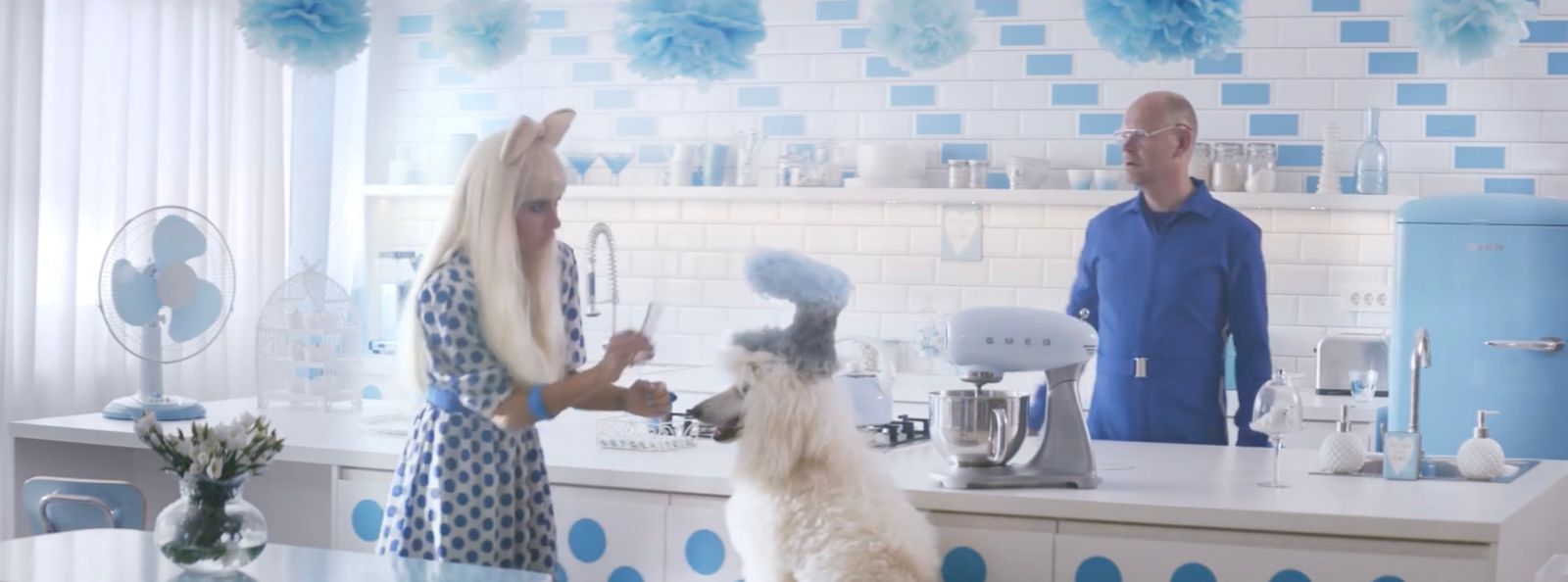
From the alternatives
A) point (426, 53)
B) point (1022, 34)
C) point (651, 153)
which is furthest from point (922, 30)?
point (426, 53)

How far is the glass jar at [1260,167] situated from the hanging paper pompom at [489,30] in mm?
2610

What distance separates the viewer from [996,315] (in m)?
2.82

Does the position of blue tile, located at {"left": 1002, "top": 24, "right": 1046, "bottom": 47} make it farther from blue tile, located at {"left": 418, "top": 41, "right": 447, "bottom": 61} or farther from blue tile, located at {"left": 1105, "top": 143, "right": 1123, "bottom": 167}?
blue tile, located at {"left": 418, "top": 41, "right": 447, "bottom": 61}

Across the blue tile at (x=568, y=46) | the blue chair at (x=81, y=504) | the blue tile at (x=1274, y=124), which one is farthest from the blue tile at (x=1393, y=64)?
the blue chair at (x=81, y=504)

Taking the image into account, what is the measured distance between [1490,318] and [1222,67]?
1328 millimetres

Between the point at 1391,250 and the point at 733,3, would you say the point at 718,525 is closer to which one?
the point at 733,3

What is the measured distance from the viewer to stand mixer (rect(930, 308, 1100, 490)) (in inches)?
109

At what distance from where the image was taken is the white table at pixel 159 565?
7.79ft

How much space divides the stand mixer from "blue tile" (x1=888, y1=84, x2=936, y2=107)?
3399 millimetres

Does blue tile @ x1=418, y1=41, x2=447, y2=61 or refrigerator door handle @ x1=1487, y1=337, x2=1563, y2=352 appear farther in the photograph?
blue tile @ x1=418, y1=41, x2=447, y2=61

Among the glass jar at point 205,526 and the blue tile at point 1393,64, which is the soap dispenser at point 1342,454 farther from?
the blue tile at point 1393,64

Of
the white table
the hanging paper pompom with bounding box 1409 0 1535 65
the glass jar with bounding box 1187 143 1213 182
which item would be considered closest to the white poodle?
the white table

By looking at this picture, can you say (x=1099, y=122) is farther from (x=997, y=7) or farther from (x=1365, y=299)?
(x=1365, y=299)

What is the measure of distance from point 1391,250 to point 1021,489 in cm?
349
